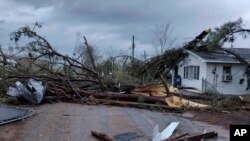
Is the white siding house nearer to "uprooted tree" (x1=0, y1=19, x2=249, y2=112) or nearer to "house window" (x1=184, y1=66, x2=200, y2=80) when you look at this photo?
"house window" (x1=184, y1=66, x2=200, y2=80)

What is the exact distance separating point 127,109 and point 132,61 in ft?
48.5

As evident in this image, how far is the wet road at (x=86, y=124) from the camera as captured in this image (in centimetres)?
908

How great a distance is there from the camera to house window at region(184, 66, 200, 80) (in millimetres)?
33938

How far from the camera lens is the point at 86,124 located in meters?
10.6

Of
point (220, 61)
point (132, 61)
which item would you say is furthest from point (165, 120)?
point (220, 61)

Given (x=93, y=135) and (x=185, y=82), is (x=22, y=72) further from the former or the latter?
(x=185, y=82)

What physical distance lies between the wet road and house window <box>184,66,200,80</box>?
799 inches

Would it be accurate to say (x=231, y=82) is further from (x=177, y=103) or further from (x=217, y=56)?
(x=177, y=103)

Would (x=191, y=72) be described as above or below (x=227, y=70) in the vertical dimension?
below

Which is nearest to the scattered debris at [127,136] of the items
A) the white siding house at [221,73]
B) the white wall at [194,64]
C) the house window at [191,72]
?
the white siding house at [221,73]

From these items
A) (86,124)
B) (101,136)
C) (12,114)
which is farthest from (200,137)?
(12,114)

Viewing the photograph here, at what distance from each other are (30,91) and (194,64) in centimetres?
2134

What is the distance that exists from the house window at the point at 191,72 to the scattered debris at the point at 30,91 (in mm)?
20538

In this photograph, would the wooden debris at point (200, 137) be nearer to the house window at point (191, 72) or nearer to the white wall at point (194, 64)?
the white wall at point (194, 64)
